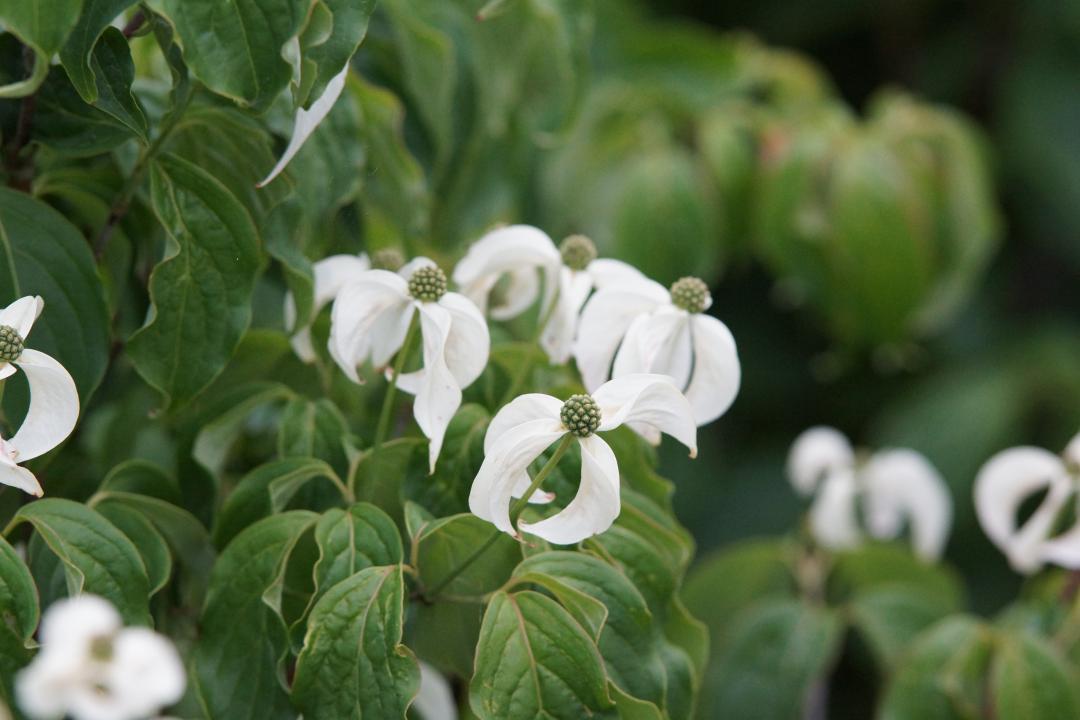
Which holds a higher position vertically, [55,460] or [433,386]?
[433,386]

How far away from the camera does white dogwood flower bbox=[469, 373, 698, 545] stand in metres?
0.43

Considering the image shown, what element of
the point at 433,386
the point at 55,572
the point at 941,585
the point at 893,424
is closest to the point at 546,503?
the point at 433,386

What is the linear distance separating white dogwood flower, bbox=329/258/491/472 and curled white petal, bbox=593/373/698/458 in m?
0.06

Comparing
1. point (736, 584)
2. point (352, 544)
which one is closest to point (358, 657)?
point (352, 544)

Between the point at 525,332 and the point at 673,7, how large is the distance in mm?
1086

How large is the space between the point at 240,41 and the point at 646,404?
184 millimetres

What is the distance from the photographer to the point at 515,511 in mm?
440

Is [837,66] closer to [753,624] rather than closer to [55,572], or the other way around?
[753,624]

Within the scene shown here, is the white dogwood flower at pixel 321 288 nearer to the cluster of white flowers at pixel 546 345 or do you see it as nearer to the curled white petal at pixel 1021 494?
the cluster of white flowers at pixel 546 345

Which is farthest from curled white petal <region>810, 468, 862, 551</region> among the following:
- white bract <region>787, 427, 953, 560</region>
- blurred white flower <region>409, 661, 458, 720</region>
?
blurred white flower <region>409, 661, 458, 720</region>

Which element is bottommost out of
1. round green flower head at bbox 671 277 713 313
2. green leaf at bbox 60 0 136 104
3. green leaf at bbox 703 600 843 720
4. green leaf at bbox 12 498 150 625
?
green leaf at bbox 703 600 843 720

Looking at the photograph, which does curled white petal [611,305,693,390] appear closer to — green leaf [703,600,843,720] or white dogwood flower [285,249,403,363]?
white dogwood flower [285,249,403,363]

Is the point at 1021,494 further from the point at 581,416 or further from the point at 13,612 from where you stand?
the point at 13,612

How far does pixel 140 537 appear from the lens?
1.59ft
